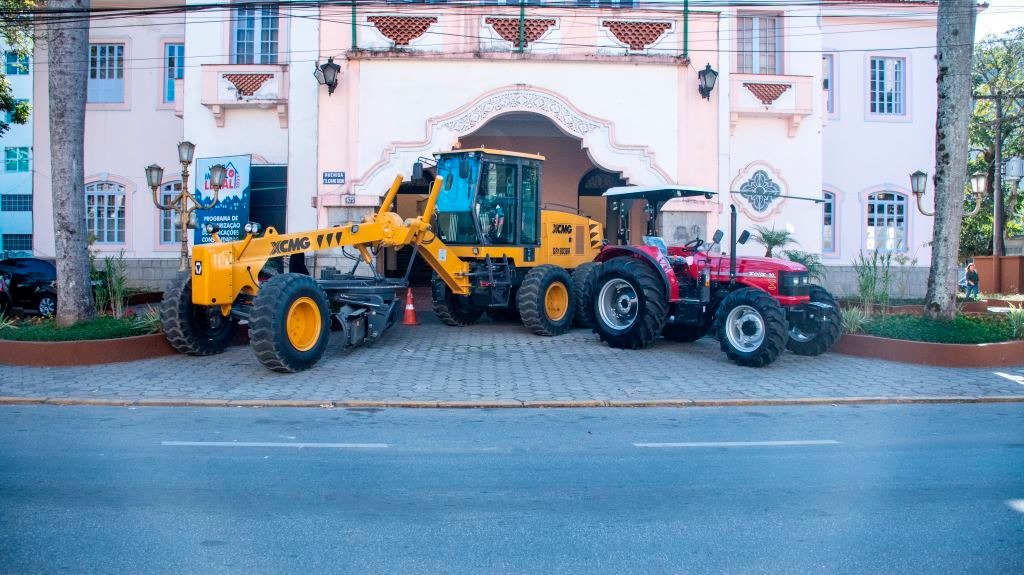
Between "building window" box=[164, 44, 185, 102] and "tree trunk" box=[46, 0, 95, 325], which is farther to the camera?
"building window" box=[164, 44, 185, 102]

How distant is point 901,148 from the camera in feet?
75.9

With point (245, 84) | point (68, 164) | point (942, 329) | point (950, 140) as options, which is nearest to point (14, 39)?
point (245, 84)

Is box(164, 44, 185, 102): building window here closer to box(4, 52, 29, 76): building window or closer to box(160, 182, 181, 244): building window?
box(160, 182, 181, 244): building window

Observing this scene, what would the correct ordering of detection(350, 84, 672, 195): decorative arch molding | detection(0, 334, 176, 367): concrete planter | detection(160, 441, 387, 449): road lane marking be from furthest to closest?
detection(350, 84, 672, 195): decorative arch molding, detection(0, 334, 176, 367): concrete planter, detection(160, 441, 387, 449): road lane marking

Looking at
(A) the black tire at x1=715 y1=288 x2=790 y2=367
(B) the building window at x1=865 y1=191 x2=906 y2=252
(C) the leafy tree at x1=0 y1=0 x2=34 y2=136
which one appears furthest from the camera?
(B) the building window at x1=865 y1=191 x2=906 y2=252

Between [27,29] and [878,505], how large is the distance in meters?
21.2

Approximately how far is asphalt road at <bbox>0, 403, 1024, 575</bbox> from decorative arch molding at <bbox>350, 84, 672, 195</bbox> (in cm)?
976

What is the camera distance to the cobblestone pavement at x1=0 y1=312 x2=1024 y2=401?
10.2 metres

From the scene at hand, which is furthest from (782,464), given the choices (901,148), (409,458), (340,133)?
(901,148)

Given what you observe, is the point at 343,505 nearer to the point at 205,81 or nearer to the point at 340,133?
the point at 340,133

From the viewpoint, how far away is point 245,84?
19.1 metres

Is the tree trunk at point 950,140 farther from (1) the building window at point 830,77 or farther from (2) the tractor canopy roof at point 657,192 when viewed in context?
(1) the building window at point 830,77

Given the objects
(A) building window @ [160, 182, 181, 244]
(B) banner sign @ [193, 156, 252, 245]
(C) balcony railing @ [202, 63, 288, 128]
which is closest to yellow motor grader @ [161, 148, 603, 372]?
(B) banner sign @ [193, 156, 252, 245]

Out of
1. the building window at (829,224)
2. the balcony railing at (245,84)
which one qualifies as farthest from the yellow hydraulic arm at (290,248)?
the building window at (829,224)
